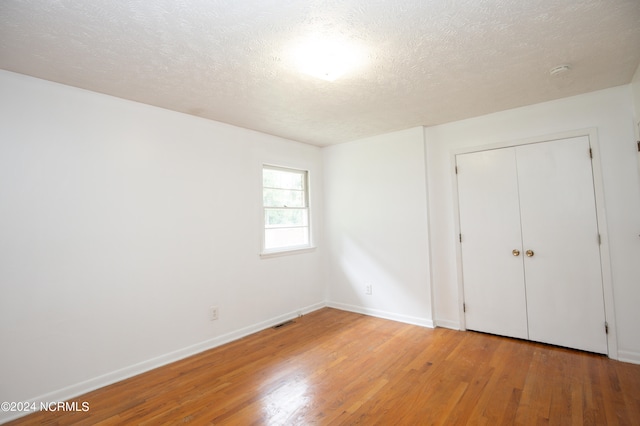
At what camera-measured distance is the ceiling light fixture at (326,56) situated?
75.6 inches

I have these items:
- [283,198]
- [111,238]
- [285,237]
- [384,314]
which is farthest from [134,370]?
[384,314]

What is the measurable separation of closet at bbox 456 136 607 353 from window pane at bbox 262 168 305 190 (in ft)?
7.34

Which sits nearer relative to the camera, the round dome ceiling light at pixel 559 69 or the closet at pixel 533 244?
the round dome ceiling light at pixel 559 69

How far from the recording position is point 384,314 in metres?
4.03

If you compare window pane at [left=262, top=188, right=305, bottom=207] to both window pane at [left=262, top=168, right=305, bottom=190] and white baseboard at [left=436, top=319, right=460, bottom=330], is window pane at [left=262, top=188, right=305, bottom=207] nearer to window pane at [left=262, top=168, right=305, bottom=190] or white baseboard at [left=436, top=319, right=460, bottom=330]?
window pane at [left=262, top=168, right=305, bottom=190]

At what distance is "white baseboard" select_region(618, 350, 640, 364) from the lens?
2.59 m

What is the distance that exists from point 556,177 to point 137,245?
164 inches

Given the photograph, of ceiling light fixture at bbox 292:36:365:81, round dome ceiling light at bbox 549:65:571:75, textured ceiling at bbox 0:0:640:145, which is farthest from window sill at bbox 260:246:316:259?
round dome ceiling light at bbox 549:65:571:75

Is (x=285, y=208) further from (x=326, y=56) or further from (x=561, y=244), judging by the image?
(x=561, y=244)

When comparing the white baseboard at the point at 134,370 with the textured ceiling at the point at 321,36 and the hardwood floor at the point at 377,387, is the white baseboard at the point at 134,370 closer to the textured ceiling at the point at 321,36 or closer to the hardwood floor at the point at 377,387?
the hardwood floor at the point at 377,387

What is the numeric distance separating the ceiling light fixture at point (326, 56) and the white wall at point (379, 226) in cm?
187

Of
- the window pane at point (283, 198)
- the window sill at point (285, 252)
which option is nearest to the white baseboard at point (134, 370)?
the window sill at point (285, 252)

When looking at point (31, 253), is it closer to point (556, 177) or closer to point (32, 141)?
point (32, 141)

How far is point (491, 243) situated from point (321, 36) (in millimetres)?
2852
